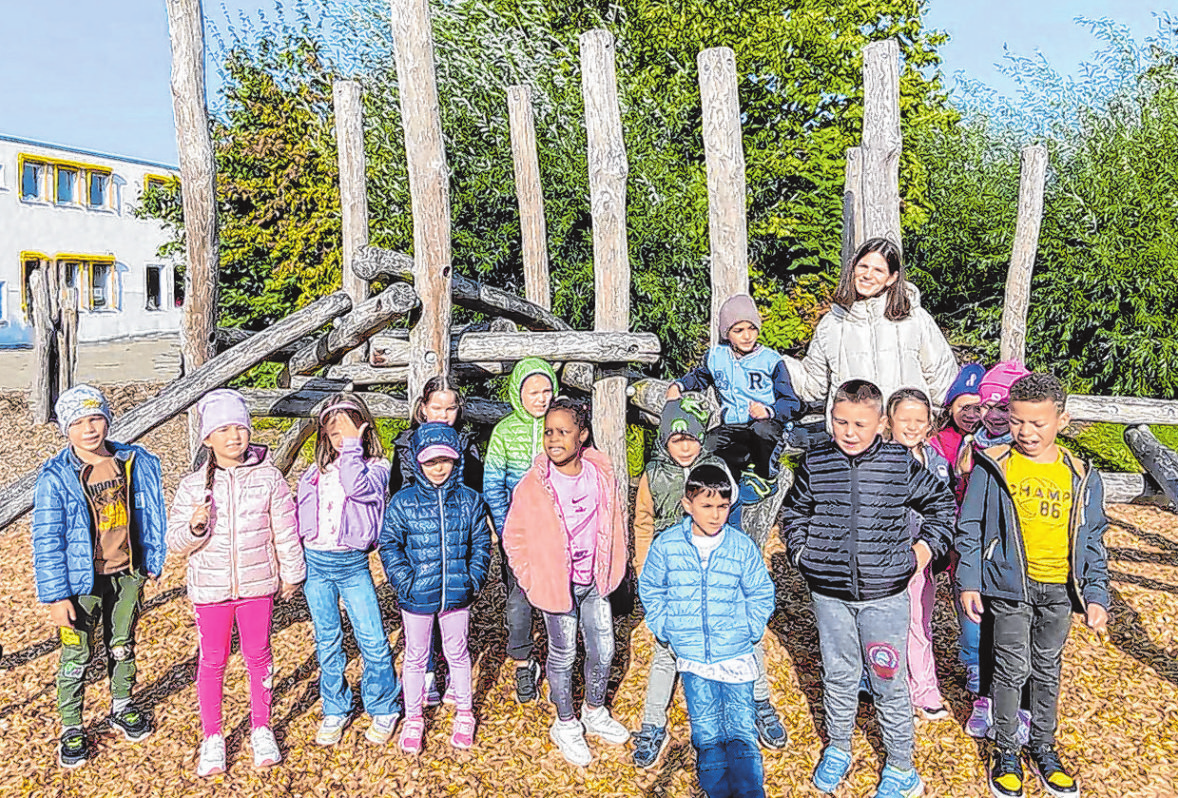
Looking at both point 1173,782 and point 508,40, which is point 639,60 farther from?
point 1173,782

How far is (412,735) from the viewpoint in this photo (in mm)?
3961

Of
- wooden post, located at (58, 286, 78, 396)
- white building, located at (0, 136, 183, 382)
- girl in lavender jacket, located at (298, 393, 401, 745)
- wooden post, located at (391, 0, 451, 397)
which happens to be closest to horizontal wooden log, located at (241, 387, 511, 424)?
wooden post, located at (391, 0, 451, 397)

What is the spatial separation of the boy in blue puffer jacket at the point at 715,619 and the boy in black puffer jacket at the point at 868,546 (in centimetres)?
30

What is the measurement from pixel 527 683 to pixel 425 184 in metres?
2.56

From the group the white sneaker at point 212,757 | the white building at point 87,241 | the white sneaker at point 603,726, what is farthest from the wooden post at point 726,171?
the white building at point 87,241

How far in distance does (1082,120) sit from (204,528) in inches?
514

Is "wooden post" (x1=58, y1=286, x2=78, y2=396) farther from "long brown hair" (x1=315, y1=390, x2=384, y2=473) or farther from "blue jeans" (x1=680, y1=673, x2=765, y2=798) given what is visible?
"blue jeans" (x1=680, y1=673, x2=765, y2=798)

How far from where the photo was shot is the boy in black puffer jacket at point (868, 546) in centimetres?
346

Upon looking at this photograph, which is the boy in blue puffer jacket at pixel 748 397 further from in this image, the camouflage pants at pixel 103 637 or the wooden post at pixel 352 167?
the wooden post at pixel 352 167

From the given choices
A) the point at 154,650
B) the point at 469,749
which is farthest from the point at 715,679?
the point at 154,650

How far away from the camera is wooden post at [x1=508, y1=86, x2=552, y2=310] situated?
6.82 metres

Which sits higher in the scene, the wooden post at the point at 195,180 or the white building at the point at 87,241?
the white building at the point at 87,241

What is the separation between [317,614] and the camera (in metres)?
3.93

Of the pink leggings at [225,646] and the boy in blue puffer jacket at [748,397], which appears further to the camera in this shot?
the boy in blue puffer jacket at [748,397]
